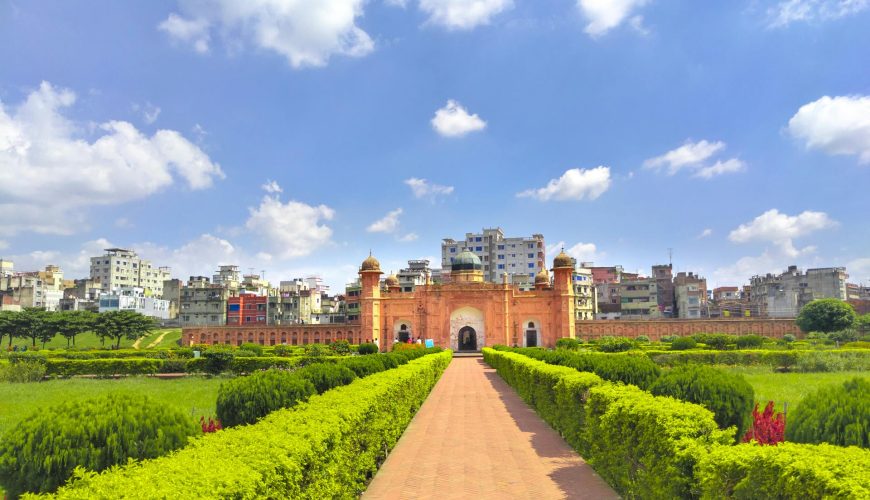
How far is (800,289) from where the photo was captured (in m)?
75.9

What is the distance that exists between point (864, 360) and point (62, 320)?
5528cm

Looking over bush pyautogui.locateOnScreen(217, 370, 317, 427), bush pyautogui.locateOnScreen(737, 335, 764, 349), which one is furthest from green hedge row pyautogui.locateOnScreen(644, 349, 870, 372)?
bush pyautogui.locateOnScreen(217, 370, 317, 427)

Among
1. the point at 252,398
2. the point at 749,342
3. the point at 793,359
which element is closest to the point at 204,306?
the point at 749,342

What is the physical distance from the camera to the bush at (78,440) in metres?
5.62

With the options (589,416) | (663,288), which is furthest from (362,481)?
(663,288)

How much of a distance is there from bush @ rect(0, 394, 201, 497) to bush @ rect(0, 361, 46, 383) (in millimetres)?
23258

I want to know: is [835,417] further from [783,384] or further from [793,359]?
[793,359]

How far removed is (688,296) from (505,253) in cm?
2656

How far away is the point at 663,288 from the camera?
246 feet

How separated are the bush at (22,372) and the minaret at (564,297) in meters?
36.6

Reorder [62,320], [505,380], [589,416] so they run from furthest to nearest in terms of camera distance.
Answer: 1. [62,320]
2. [505,380]
3. [589,416]

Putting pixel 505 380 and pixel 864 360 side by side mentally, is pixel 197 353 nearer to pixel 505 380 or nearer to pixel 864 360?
pixel 505 380

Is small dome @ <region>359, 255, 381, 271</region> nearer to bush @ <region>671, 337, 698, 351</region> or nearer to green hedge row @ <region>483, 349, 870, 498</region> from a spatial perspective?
bush @ <region>671, 337, 698, 351</region>

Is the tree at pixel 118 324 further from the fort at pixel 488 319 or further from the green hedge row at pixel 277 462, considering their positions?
the green hedge row at pixel 277 462
